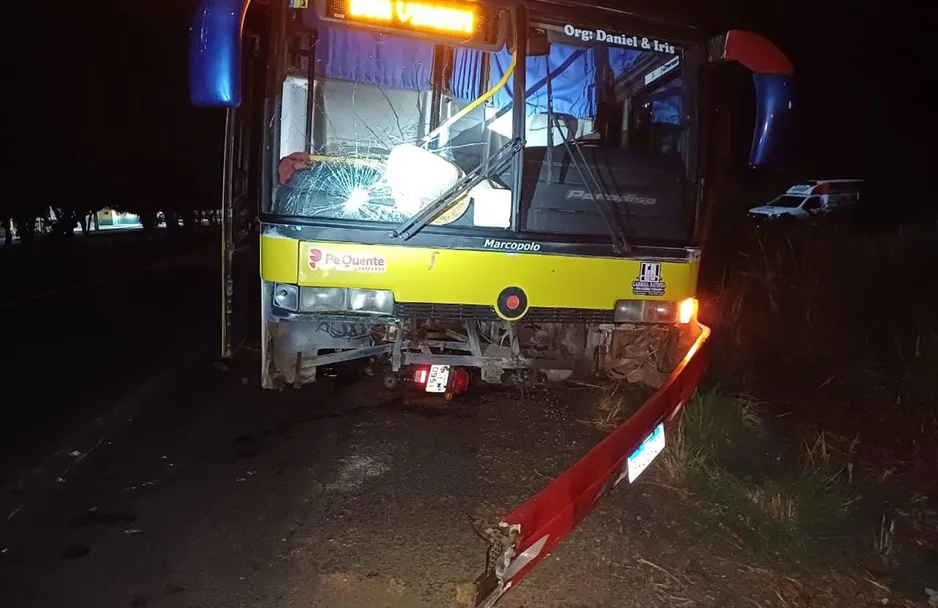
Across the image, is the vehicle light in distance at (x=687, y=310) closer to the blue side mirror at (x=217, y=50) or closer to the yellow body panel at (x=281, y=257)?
the yellow body panel at (x=281, y=257)

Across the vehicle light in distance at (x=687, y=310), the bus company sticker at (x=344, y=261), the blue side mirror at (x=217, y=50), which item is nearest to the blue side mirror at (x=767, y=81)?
the vehicle light in distance at (x=687, y=310)

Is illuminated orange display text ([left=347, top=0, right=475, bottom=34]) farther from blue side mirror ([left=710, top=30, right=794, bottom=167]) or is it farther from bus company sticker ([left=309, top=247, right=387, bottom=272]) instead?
blue side mirror ([left=710, top=30, right=794, bottom=167])

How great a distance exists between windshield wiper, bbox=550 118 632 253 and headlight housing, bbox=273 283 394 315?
1523mm

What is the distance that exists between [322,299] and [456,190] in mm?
1132

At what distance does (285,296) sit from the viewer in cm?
474

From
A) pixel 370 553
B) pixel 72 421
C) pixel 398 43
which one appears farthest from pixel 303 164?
pixel 72 421

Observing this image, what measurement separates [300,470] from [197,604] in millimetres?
1516

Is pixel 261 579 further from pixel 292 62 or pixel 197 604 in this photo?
pixel 292 62

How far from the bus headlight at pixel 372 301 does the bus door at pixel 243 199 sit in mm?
1016

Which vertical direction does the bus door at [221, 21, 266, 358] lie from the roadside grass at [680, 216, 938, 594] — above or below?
above

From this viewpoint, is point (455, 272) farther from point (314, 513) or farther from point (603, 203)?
point (314, 513)

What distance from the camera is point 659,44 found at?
5.04m

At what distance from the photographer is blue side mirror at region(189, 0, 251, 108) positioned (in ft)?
13.2

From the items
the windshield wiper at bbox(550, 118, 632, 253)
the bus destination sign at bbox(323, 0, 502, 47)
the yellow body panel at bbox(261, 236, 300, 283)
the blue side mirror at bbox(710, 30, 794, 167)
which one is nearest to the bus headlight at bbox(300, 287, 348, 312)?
the yellow body panel at bbox(261, 236, 300, 283)
